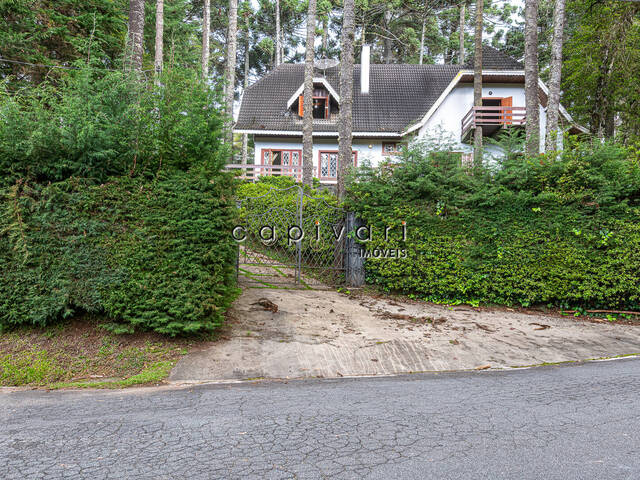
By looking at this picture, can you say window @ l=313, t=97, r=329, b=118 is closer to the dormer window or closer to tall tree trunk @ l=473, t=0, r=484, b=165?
the dormer window

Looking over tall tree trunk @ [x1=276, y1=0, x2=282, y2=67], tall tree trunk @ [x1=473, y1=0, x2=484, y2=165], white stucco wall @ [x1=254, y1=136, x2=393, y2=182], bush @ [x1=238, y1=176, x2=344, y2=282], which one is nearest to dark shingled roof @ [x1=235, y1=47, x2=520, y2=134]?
white stucco wall @ [x1=254, y1=136, x2=393, y2=182]

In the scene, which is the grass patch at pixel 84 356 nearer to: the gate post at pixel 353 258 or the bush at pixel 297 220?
the bush at pixel 297 220

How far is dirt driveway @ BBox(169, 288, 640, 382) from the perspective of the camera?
545cm

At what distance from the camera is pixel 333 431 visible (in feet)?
11.3

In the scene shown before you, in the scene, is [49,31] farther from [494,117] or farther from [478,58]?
[494,117]

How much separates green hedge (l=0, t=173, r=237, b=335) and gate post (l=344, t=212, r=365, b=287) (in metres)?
3.81

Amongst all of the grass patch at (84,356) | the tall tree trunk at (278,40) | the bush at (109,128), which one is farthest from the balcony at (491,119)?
the tall tree trunk at (278,40)

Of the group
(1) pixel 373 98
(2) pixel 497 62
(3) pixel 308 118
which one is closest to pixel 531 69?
(3) pixel 308 118

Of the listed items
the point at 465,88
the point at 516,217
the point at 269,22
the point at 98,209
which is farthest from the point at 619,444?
the point at 269,22

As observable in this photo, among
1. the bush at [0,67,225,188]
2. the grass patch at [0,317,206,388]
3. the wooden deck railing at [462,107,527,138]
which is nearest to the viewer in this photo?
the grass patch at [0,317,206,388]

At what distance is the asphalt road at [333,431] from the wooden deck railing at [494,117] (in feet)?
54.1

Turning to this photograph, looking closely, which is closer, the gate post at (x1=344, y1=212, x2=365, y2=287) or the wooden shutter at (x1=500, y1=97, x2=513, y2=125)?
the gate post at (x1=344, y1=212, x2=365, y2=287)

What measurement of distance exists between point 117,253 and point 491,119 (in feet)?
61.1

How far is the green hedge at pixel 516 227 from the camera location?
8.10 metres
